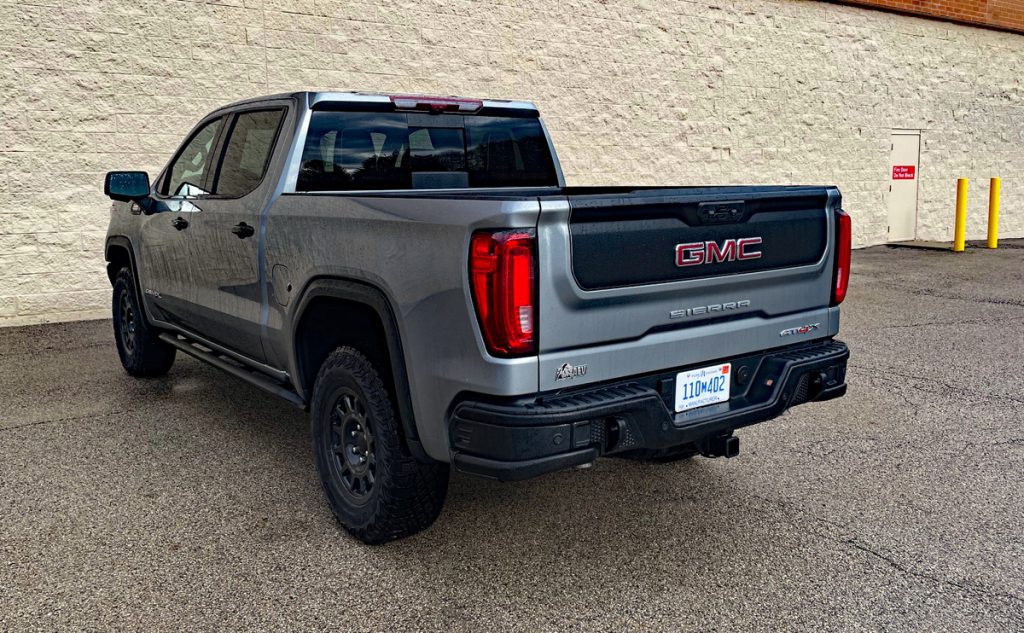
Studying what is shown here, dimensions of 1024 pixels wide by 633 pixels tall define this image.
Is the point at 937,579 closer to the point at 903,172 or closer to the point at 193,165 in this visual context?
the point at 193,165

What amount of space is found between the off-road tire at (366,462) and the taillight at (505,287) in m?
0.73

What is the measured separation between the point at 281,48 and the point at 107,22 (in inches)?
72.4

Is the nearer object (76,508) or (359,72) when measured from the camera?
(76,508)

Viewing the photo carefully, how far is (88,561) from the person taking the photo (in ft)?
11.7

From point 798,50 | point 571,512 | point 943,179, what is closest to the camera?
point 571,512

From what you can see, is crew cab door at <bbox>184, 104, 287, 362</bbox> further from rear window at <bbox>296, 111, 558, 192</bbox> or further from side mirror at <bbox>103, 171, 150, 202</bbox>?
side mirror at <bbox>103, 171, 150, 202</bbox>

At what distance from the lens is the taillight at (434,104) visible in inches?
181

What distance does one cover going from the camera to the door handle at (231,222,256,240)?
14.4ft

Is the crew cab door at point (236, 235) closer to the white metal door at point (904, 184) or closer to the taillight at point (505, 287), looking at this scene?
the taillight at point (505, 287)

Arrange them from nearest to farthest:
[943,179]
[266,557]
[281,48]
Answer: [266,557]
[281,48]
[943,179]

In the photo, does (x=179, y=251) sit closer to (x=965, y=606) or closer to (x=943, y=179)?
(x=965, y=606)

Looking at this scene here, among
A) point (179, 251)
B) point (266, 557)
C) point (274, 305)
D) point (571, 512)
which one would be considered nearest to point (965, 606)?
point (571, 512)

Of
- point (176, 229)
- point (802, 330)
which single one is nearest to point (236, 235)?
point (176, 229)

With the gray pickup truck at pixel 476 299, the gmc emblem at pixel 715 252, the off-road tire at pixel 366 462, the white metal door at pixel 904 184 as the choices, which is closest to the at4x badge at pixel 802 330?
the gray pickup truck at pixel 476 299
